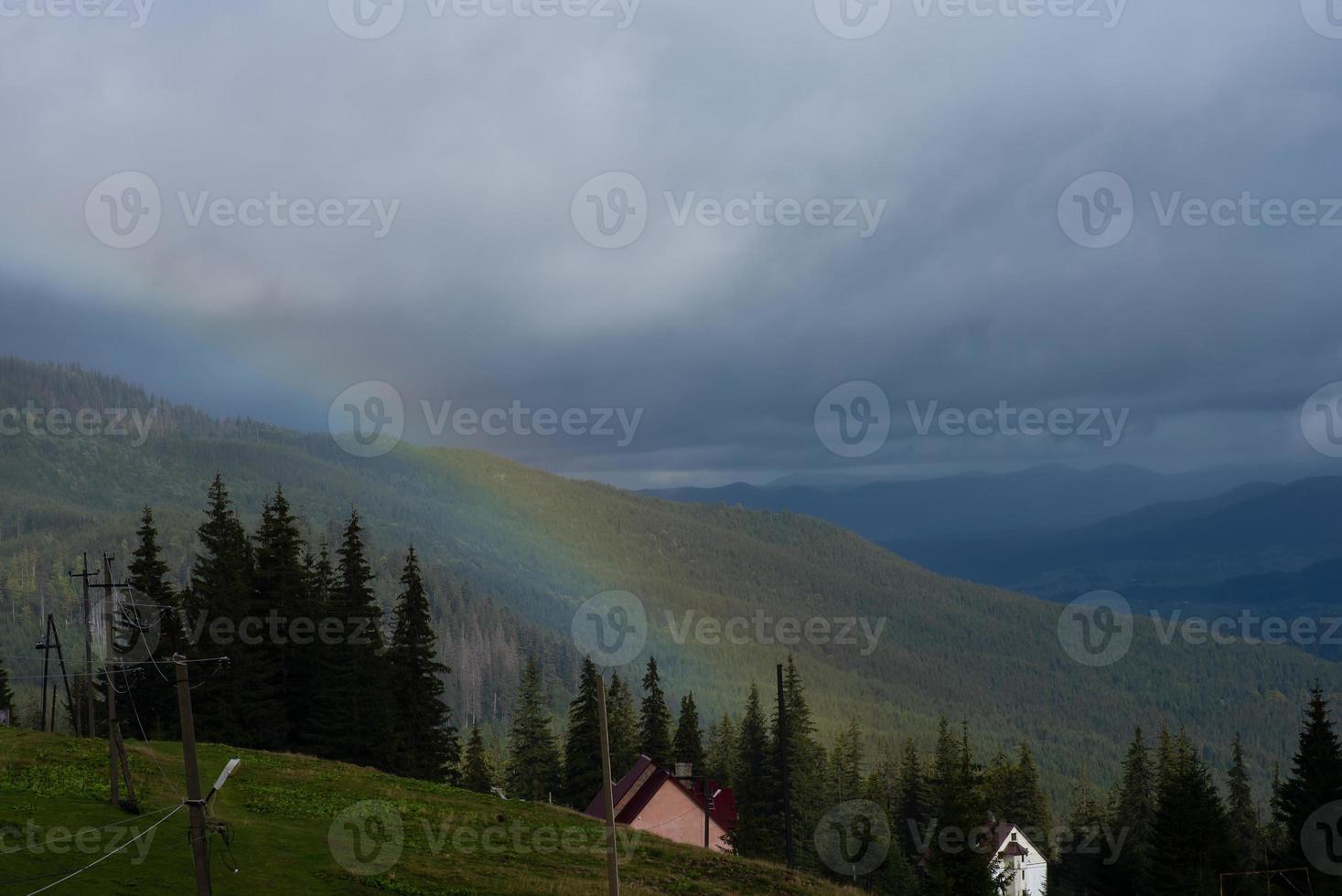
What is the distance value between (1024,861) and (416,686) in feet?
170

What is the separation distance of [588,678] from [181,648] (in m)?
27.5

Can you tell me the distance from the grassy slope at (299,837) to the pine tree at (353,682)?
991 cm

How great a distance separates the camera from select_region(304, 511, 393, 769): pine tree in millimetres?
54938

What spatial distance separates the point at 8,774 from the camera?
99.4ft

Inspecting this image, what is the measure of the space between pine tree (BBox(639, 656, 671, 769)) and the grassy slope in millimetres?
31160

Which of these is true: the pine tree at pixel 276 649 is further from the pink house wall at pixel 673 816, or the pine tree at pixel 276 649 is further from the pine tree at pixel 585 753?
the pink house wall at pixel 673 816

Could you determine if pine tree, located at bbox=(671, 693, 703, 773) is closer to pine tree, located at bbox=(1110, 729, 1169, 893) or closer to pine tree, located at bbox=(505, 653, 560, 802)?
pine tree, located at bbox=(505, 653, 560, 802)

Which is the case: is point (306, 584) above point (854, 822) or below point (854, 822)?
above

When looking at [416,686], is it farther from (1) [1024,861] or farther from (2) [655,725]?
(1) [1024,861]

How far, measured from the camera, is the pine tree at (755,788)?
62188 mm

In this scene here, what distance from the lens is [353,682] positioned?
5638 centimetres

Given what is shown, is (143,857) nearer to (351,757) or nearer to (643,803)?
(351,757)

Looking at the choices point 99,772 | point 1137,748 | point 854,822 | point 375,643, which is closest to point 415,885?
point 99,772

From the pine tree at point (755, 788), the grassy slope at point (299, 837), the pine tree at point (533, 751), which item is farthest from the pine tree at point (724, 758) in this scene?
the grassy slope at point (299, 837)
